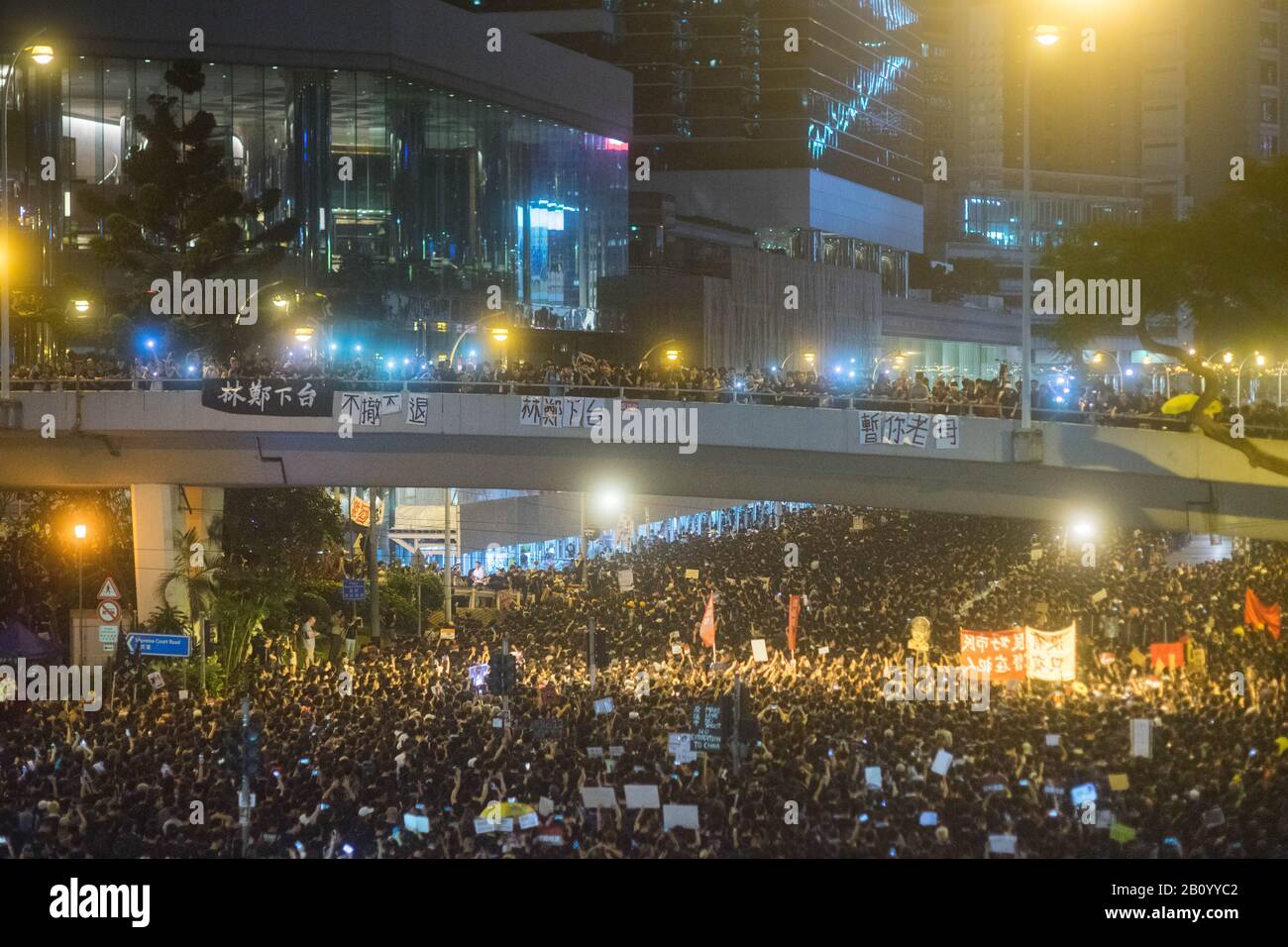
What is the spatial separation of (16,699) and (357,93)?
36355mm

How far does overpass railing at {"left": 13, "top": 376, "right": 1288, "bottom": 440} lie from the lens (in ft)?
91.0

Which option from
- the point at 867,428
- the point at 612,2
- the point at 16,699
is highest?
the point at 612,2

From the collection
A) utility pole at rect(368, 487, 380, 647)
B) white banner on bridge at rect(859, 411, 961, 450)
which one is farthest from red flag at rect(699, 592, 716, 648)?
utility pole at rect(368, 487, 380, 647)

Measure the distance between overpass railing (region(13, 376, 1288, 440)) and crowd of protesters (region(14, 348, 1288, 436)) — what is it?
0.03m

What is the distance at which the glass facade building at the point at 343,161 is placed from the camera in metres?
55.2

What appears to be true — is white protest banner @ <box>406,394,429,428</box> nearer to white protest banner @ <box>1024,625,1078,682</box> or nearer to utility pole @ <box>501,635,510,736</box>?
utility pole @ <box>501,635,510,736</box>

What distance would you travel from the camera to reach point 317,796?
1783cm

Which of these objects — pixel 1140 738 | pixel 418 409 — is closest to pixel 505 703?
pixel 1140 738

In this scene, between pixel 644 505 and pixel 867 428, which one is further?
pixel 644 505

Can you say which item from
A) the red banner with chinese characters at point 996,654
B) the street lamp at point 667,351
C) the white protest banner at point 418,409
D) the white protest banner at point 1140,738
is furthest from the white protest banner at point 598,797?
the street lamp at point 667,351

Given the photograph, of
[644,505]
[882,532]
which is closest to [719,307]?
[644,505]

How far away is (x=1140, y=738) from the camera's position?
18125mm
